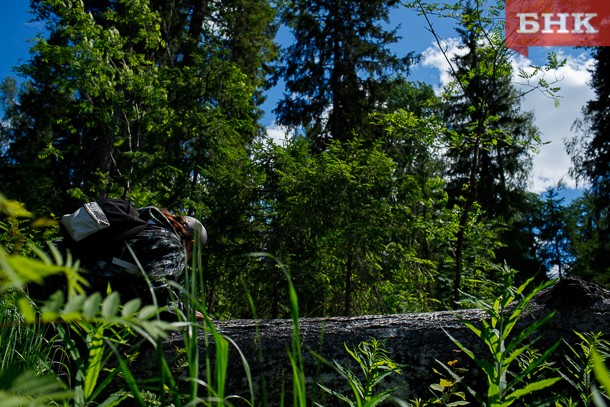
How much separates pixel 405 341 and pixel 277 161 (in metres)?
6.76

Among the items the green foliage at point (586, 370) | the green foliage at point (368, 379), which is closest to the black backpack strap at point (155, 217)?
the green foliage at point (368, 379)

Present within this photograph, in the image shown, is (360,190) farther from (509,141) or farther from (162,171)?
(162,171)

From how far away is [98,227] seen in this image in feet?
11.7

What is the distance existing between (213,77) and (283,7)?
21.6ft

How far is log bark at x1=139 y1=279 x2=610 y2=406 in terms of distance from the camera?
2626 mm

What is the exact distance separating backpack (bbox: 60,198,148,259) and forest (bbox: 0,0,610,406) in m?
0.78

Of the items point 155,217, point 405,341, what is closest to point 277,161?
point 155,217

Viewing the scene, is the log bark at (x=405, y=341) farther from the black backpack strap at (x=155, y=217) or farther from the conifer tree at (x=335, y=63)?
the conifer tree at (x=335, y=63)

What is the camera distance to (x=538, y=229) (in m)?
32.4

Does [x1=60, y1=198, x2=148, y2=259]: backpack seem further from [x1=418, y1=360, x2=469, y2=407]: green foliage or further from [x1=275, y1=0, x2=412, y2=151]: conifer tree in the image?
[x1=275, y1=0, x2=412, y2=151]: conifer tree

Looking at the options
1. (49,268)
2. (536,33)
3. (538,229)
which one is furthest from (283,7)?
(538,229)

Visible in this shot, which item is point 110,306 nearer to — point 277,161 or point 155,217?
point 155,217

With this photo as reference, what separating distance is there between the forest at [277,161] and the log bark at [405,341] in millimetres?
333

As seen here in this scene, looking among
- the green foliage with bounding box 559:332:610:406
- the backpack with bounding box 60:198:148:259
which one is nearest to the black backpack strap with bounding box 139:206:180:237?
the backpack with bounding box 60:198:148:259
